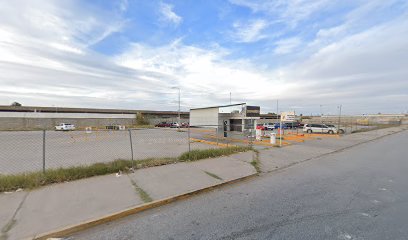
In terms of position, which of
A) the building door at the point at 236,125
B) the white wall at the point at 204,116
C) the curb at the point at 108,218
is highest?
the white wall at the point at 204,116

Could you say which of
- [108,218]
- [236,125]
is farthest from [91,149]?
[236,125]

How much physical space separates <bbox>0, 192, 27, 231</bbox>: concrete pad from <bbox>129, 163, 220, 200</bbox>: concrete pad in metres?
2.61

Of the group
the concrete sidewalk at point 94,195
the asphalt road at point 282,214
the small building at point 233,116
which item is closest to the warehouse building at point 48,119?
the small building at point 233,116

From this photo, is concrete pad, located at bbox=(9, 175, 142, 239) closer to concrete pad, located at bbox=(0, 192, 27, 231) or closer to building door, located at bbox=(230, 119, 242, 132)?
concrete pad, located at bbox=(0, 192, 27, 231)

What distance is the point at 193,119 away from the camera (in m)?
39.0

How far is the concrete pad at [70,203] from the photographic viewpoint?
11.5ft

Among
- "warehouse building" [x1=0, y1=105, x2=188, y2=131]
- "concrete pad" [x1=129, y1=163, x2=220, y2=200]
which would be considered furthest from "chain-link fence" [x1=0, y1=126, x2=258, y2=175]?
"warehouse building" [x1=0, y1=105, x2=188, y2=131]

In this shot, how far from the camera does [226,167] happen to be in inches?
301

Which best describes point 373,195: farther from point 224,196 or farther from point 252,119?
point 252,119

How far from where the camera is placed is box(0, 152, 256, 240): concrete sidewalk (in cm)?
357

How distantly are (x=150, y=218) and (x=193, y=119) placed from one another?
3521 centimetres

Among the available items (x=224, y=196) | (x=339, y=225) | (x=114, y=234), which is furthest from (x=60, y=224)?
(x=339, y=225)

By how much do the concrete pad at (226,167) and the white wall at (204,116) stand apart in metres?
22.6

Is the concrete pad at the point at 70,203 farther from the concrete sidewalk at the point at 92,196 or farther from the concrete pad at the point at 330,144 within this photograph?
the concrete pad at the point at 330,144
